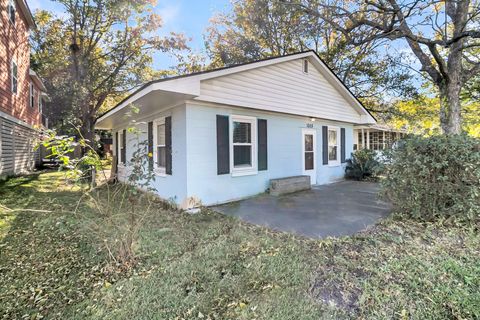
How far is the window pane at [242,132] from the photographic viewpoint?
7090 millimetres

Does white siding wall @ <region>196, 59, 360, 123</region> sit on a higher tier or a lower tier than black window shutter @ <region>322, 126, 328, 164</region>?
higher

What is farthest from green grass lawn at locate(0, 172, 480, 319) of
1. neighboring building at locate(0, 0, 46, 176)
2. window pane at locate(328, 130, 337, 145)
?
neighboring building at locate(0, 0, 46, 176)

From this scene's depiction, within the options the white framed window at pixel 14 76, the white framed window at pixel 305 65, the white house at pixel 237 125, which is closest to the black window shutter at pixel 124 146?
the white house at pixel 237 125

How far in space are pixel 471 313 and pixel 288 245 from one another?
2.00 m

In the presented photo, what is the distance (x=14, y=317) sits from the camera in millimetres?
2326

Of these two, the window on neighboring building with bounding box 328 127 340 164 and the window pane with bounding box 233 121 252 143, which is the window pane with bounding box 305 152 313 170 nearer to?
the window on neighboring building with bounding box 328 127 340 164

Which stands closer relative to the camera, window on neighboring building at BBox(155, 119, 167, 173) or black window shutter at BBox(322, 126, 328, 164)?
window on neighboring building at BBox(155, 119, 167, 173)

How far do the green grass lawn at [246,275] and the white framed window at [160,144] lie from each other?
3.19 metres

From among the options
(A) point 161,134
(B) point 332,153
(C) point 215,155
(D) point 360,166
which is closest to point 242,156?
(C) point 215,155

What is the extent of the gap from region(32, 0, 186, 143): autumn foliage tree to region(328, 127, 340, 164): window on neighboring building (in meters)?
12.4

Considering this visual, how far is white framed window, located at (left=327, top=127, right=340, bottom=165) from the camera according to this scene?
35.3 feet

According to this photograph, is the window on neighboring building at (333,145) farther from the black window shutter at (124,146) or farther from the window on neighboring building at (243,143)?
the black window shutter at (124,146)

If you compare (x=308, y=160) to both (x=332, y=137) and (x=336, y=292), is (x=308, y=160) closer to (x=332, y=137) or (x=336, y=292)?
(x=332, y=137)

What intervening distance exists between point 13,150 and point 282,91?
1177cm
